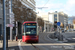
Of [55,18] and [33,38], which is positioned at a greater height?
[55,18]

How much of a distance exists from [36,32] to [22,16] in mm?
22131

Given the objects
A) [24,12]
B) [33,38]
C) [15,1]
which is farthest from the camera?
[24,12]

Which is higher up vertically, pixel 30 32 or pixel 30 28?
pixel 30 28

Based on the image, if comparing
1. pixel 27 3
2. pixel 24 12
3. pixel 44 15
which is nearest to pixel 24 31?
pixel 24 12

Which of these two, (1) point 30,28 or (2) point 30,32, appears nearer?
(2) point 30,32

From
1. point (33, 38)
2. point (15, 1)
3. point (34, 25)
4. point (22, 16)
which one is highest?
point (15, 1)

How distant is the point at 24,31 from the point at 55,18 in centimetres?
11784

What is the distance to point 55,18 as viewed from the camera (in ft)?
449

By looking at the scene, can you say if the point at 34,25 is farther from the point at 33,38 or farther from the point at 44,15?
the point at 44,15

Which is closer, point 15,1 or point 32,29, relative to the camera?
point 32,29

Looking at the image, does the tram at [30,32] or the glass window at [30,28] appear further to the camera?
the glass window at [30,28]

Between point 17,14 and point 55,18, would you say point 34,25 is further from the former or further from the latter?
point 55,18

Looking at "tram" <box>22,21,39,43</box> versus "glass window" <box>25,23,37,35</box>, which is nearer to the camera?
"tram" <box>22,21,39,43</box>

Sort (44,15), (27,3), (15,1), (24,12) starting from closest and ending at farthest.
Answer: (15,1), (24,12), (27,3), (44,15)
